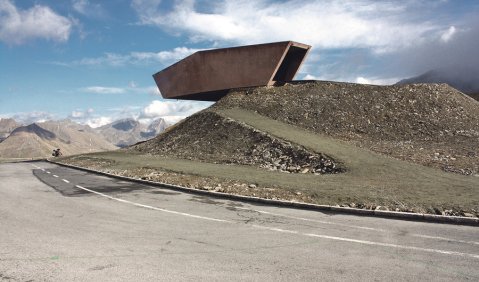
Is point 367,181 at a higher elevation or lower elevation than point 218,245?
higher

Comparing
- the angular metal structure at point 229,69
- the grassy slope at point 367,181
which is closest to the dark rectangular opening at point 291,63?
the angular metal structure at point 229,69

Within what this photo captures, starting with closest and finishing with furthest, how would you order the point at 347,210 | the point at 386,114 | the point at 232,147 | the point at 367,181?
the point at 347,210
the point at 367,181
the point at 232,147
the point at 386,114

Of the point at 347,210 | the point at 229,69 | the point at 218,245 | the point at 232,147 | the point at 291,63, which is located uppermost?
the point at 291,63

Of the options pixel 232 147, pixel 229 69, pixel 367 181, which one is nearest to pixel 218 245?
pixel 367 181

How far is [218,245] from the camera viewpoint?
7496 millimetres

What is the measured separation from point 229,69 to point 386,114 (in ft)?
54.4

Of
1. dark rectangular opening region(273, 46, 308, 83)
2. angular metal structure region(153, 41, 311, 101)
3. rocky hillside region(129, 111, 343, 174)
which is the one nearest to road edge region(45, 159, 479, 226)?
rocky hillside region(129, 111, 343, 174)

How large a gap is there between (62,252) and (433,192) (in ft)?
37.3

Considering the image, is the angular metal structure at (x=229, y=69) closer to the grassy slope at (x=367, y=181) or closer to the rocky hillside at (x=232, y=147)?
the rocky hillside at (x=232, y=147)

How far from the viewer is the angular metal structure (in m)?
37.9

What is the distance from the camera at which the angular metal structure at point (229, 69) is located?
37.9 meters

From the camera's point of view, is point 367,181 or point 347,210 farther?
point 367,181

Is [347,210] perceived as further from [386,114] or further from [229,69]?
[229,69]

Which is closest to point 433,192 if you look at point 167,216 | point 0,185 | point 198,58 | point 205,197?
point 205,197
